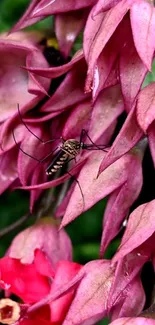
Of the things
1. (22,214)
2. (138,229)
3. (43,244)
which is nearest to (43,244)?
(43,244)

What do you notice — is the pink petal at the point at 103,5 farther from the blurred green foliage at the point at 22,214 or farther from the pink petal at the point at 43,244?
the blurred green foliage at the point at 22,214

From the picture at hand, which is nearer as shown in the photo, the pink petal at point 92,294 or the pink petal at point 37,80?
the pink petal at point 92,294

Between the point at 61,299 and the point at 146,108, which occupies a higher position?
the point at 146,108

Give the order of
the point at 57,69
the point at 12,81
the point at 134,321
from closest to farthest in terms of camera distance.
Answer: the point at 134,321 → the point at 57,69 → the point at 12,81

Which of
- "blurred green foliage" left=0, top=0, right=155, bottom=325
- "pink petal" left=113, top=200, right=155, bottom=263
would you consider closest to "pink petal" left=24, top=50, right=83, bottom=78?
"pink petal" left=113, top=200, right=155, bottom=263

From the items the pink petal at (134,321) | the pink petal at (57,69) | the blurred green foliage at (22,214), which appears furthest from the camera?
the blurred green foliage at (22,214)

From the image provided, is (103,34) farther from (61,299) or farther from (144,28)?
(61,299)

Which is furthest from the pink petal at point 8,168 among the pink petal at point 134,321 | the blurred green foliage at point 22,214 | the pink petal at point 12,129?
the blurred green foliage at point 22,214
